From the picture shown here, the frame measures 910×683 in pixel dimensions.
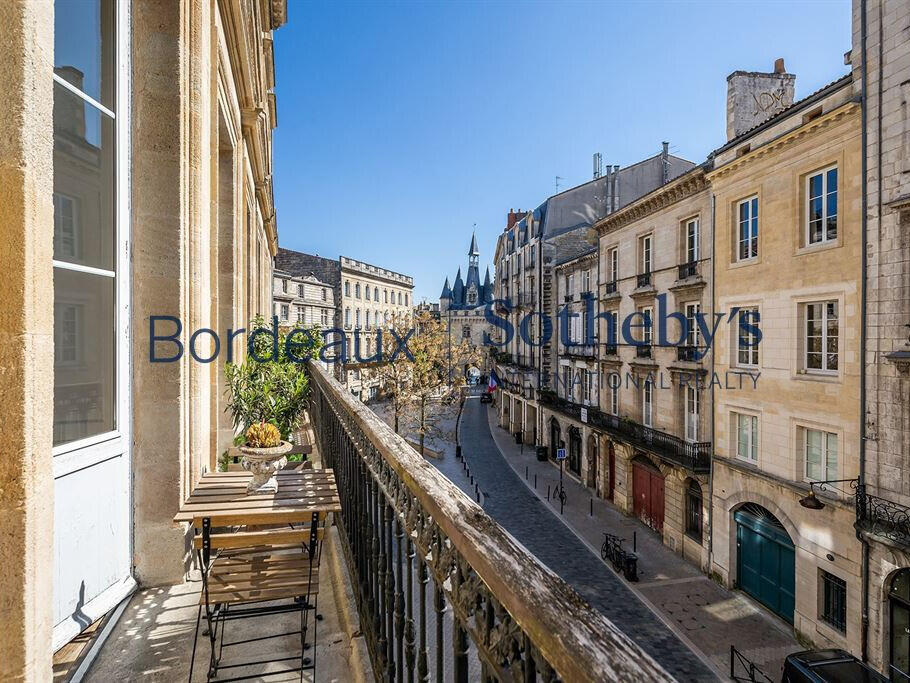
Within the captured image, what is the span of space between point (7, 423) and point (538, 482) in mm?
26225

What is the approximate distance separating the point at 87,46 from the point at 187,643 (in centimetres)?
339

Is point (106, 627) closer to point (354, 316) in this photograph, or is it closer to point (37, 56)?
point (37, 56)

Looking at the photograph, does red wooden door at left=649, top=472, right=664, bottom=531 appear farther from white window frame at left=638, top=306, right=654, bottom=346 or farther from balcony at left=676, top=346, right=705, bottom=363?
white window frame at left=638, top=306, right=654, bottom=346

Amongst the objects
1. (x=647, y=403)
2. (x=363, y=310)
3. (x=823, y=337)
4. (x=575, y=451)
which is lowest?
(x=575, y=451)

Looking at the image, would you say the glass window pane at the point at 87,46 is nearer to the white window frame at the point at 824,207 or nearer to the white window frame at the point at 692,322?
the white window frame at the point at 824,207

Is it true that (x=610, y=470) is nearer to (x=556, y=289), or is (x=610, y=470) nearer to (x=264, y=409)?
(x=556, y=289)

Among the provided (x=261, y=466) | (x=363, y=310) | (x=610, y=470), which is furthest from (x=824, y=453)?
(x=363, y=310)

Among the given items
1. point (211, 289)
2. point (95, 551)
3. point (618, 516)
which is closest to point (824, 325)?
point (618, 516)

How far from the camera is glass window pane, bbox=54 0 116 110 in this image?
233cm

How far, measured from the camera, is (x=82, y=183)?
104 inches

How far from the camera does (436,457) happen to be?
29.3 metres

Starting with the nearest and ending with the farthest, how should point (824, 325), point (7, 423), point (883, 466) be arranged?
point (7, 423), point (883, 466), point (824, 325)

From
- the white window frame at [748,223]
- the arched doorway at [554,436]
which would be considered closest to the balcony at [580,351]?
the arched doorway at [554,436]

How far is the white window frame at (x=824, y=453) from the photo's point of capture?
38.8ft
